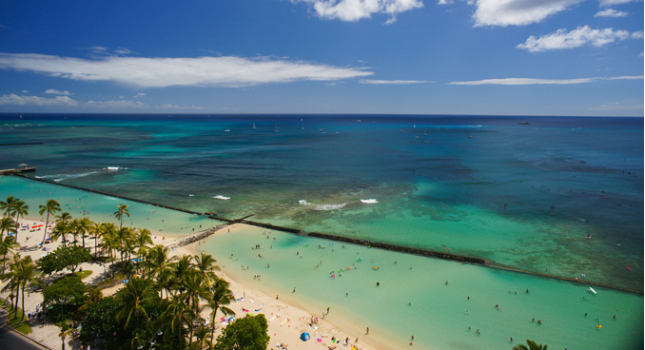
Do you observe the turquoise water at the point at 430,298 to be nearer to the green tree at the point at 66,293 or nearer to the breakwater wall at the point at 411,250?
the breakwater wall at the point at 411,250

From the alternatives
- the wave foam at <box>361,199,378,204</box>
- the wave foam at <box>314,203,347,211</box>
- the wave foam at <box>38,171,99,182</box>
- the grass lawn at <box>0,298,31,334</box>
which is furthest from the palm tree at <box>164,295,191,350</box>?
the wave foam at <box>38,171,99,182</box>

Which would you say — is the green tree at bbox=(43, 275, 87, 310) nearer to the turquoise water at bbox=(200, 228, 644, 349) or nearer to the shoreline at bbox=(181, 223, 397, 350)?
the shoreline at bbox=(181, 223, 397, 350)

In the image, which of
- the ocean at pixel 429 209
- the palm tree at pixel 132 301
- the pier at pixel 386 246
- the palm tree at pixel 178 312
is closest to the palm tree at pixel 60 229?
the pier at pixel 386 246

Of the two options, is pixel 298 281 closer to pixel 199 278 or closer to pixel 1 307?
pixel 199 278

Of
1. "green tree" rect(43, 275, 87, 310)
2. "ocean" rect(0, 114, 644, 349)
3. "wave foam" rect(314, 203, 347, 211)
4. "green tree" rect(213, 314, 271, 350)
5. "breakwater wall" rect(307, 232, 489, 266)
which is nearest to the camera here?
"green tree" rect(213, 314, 271, 350)

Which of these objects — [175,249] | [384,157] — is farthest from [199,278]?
[384,157]

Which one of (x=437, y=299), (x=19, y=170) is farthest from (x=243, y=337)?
(x=19, y=170)

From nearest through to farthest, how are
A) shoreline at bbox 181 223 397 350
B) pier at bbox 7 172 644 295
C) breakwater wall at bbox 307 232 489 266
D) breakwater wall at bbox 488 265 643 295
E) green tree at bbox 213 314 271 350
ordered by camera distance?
green tree at bbox 213 314 271 350
shoreline at bbox 181 223 397 350
breakwater wall at bbox 488 265 643 295
pier at bbox 7 172 644 295
breakwater wall at bbox 307 232 489 266
